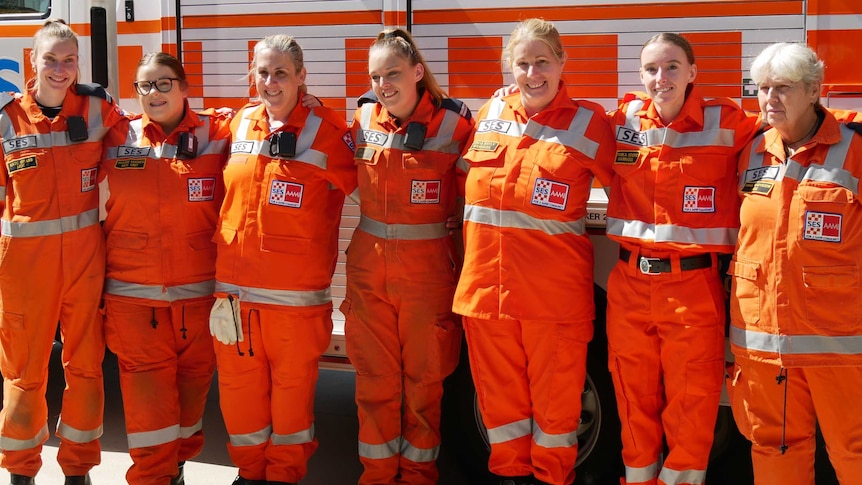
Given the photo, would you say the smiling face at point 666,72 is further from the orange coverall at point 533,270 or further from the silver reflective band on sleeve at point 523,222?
the silver reflective band on sleeve at point 523,222

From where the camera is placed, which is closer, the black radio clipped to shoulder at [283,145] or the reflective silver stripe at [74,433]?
the black radio clipped to shoulder at [283,145]

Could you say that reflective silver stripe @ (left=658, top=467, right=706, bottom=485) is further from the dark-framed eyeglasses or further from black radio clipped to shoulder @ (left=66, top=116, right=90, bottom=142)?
black radio clipped to shoulder @ (left=66, top=116, right=90, bottom=142)

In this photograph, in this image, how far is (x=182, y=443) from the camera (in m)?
4.05

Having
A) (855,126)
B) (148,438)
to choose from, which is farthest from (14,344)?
(855,126)

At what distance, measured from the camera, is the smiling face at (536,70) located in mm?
3373

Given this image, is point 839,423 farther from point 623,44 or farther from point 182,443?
point 182,443

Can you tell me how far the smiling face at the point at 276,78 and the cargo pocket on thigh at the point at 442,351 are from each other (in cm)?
116

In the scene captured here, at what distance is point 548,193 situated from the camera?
339cm

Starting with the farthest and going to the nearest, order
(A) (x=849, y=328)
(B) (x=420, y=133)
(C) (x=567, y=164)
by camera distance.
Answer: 1. (B) (x=420, y=133)
2. (C) (x=567, y=164)
3. (A) (x=849, y=328)

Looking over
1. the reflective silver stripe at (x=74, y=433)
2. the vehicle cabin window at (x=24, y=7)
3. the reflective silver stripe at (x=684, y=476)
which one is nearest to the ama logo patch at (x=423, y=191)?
the reflective silver stripe at (x=684, y=476)

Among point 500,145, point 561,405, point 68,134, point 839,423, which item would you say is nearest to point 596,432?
point 561,405

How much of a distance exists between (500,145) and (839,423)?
1.60 metres

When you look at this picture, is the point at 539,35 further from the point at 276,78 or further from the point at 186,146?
the point at 186,146

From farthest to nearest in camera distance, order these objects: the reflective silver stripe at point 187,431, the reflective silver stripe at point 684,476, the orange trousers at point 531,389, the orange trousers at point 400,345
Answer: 1. the reflective silver stripe at point 187,431
2. the orange trousers at point 400,345
3. the orange trousers at point 531,389
4. the reflective silver stripe at point 684,476
